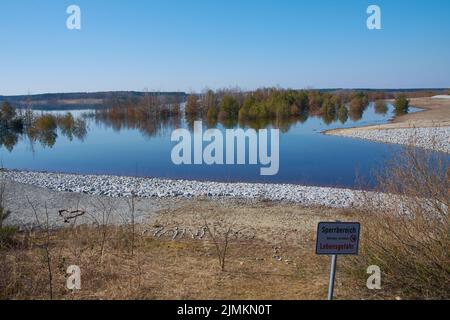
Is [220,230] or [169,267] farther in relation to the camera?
[220,230]

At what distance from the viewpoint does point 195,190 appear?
1752 cm

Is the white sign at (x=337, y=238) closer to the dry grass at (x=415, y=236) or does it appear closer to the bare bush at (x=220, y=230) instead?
the dry grass at (x=415, y=236)

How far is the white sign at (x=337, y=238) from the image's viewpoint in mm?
4246

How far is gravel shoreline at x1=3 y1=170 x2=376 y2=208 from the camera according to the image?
15547 millimetres

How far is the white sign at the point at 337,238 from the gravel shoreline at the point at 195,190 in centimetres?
1001

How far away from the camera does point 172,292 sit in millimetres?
5695

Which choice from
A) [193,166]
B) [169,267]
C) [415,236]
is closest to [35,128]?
[193,166]

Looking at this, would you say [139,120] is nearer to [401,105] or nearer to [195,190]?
[401,105]

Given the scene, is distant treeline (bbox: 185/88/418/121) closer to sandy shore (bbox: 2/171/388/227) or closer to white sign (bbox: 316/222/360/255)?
sandy shore (bbox: 2/171/388/227)

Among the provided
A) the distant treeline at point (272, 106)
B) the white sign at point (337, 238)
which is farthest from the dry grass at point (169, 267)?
the distant treeline at point (272, 106)

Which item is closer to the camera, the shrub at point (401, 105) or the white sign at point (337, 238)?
the white sign at point (337, 238)

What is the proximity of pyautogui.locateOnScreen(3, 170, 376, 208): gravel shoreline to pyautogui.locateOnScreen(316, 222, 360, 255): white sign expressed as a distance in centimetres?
1001

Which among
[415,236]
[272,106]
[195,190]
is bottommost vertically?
[195,190]

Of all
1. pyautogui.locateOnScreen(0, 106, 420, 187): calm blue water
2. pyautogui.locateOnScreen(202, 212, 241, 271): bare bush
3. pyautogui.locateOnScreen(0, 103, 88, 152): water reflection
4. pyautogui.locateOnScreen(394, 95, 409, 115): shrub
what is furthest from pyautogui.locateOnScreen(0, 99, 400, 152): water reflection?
pyautogui.locateOnScreen(202, 212, 241, 271): bare bush
